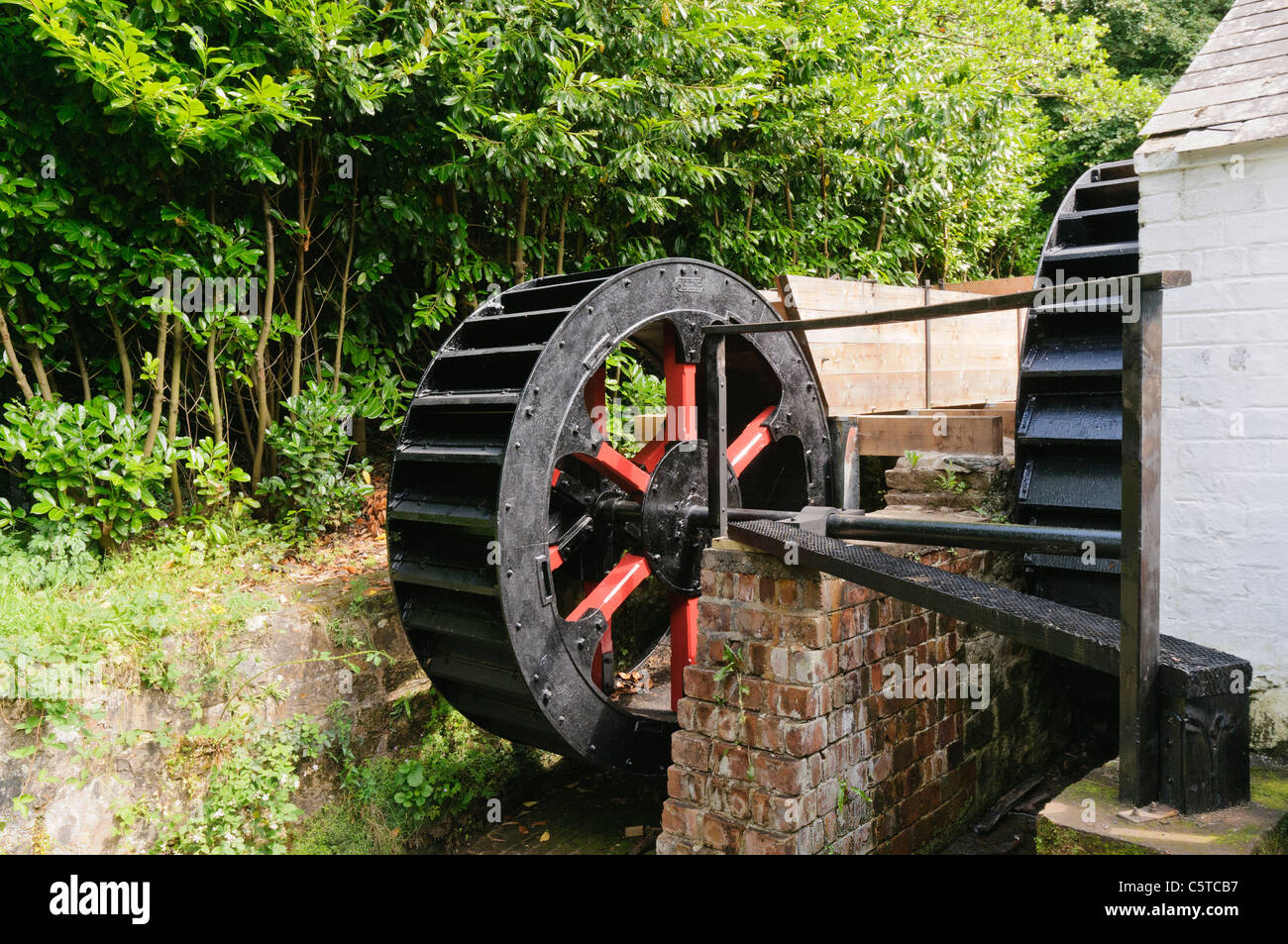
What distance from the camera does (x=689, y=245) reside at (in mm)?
6227

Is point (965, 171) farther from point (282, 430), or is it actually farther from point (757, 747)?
point (757, 747)

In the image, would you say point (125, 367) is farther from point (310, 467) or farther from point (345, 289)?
point (345, 289)

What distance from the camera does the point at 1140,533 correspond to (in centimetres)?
188

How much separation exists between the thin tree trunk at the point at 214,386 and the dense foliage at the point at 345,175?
21 mm

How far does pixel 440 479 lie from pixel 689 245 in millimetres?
3116

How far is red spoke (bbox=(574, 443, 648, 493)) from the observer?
3.81 metres

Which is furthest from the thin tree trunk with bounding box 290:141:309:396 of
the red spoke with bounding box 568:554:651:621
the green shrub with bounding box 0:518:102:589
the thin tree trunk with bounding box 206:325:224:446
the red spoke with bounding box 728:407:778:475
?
the red spoke with bounding box 728:407:778:475

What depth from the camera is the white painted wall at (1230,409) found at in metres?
2.74

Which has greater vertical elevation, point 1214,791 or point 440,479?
point 440,479

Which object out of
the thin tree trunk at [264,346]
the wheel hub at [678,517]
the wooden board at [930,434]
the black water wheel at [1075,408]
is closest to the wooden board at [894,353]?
the wooden board at [930,434]

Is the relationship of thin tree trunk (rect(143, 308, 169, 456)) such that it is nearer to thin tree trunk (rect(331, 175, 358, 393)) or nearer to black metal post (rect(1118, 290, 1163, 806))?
thin tree trunk (rect(331, 175, 358, 393))

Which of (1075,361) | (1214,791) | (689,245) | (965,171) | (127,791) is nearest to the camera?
(1214,791)

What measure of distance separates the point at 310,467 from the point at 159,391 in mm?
740

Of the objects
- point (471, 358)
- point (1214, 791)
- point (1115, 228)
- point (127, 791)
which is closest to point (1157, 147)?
point (1115, 228)
